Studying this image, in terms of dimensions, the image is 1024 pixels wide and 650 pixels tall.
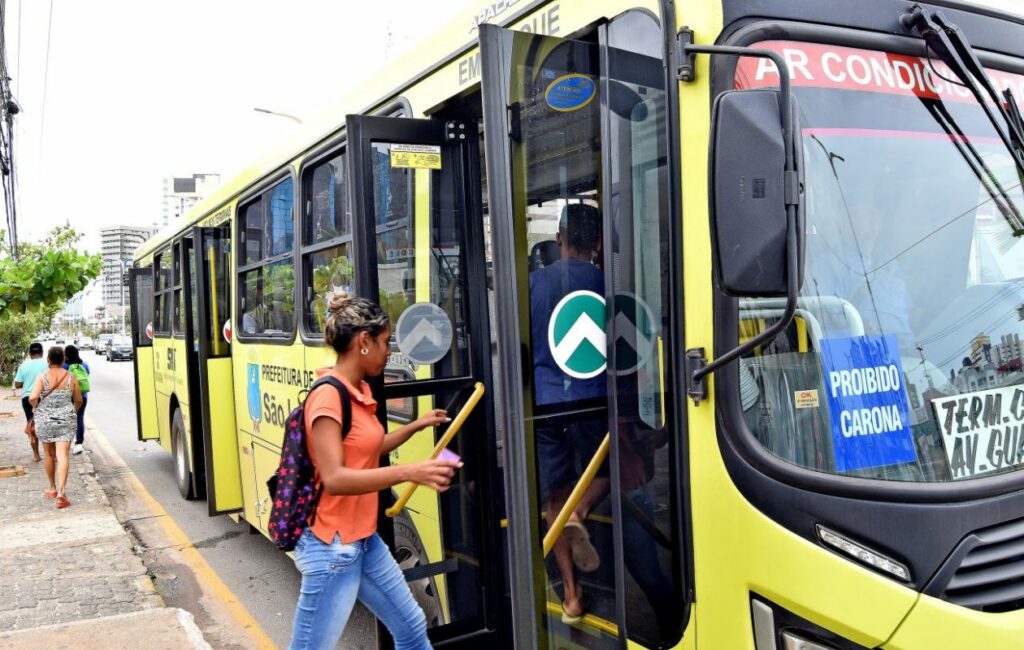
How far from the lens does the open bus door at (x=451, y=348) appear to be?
3.54 m

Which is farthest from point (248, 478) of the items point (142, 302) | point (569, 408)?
point (142, 302)

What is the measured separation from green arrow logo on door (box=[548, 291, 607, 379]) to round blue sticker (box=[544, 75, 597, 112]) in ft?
1.83

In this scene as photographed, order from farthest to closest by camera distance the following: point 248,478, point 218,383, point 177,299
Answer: point 177,299, point 218,383, point 248,478

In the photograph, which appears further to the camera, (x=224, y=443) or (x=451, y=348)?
(x=224, y=443)

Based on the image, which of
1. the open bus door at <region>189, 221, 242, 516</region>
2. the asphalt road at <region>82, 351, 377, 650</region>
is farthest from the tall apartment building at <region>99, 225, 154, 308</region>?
the open bus door at <region>189, 221, 242, 516</region>

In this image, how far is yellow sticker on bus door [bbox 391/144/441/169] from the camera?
131 inches

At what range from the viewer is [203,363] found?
652 cm

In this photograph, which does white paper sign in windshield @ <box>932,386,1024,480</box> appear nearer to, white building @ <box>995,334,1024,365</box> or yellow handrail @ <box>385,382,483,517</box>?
white building @ <box>995,334,1024,365</box>

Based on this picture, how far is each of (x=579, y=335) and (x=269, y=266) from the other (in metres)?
3.45

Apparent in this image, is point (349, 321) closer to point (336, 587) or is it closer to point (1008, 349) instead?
point (336, 587)

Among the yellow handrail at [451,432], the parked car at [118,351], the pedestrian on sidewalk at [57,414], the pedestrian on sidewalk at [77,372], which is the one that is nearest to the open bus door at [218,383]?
the pedestrian on sidewalk at [57,414]

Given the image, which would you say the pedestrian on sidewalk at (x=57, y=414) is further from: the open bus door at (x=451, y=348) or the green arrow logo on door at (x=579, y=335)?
the green arrow logo on door at (x=579, y=335)

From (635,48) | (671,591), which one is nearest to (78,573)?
(671,591)

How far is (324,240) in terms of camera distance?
4.50 meters
